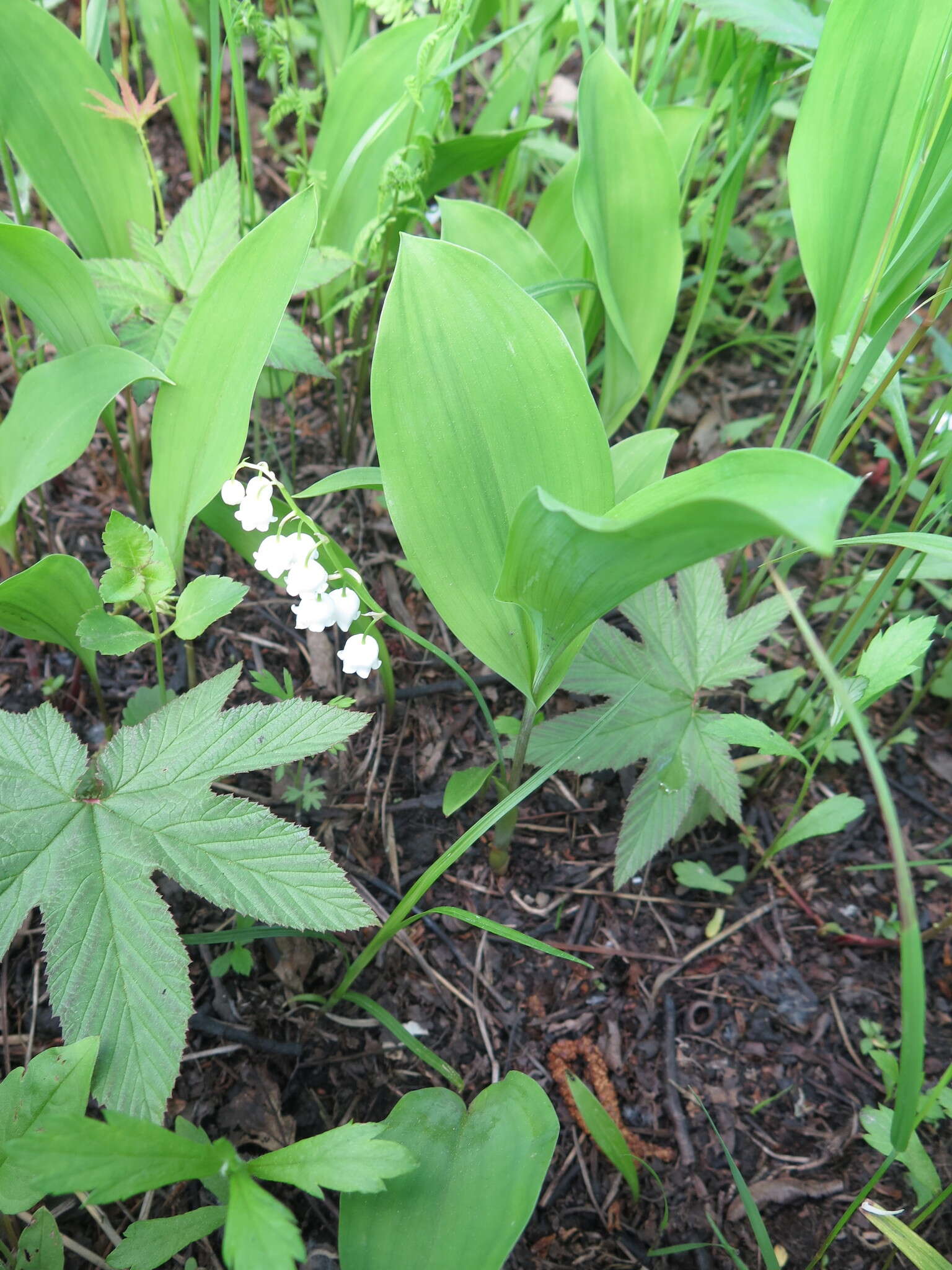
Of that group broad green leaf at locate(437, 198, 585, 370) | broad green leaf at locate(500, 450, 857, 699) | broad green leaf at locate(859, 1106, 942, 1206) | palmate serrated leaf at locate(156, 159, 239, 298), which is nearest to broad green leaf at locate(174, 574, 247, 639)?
broad green leaf at locate(500, 450, 857, 699)

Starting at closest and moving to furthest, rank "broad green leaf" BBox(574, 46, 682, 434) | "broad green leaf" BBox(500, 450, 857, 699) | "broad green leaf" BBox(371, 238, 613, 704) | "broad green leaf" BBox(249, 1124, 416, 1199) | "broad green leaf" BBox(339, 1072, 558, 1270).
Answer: "broad green leaf" BBox(500, 450, 857, 699) → "broad green leaf" BBox(249, 1124, 416, 1199) → "broad green leaf" BBox(339, 1072, 558, 1270) → "broad green leaf" BBox(371, 238, 613, 704) → "broad green leaf" BBox(574, 46, 682, 434)

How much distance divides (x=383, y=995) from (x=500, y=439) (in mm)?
868

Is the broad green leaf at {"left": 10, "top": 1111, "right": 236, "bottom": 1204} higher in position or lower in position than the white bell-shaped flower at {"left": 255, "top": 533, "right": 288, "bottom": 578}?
lower

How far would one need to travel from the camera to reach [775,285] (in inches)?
83.8

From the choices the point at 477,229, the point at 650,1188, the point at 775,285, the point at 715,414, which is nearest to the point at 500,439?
the point at 477,229

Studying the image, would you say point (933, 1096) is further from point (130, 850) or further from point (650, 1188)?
point (130, 850)

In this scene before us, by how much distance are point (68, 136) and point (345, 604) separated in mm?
1068

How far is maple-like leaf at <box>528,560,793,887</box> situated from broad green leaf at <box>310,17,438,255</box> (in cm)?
92

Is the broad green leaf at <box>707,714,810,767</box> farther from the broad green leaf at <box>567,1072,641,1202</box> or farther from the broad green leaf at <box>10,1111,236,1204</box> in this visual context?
the broad green leaf at <box>10,1111,236,1204</box>

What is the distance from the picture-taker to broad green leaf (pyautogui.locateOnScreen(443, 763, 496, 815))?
1196 millimetres

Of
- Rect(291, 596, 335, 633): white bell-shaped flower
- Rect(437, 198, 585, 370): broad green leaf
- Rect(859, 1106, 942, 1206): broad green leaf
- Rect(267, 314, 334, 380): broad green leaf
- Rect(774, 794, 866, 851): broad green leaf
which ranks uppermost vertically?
Rect(437, 198, 585, 370): broad green leaf

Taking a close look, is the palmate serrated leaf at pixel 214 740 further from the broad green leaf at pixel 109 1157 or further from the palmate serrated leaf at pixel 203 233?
the palmate serrated leaf at pixel 203 233

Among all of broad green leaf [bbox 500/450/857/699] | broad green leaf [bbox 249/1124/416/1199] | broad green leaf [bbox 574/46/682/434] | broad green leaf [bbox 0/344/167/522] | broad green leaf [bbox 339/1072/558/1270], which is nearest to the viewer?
broad green leaf [bbox 500/450/857/699]

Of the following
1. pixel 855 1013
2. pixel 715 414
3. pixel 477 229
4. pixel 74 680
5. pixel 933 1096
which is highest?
pixel 477 229
